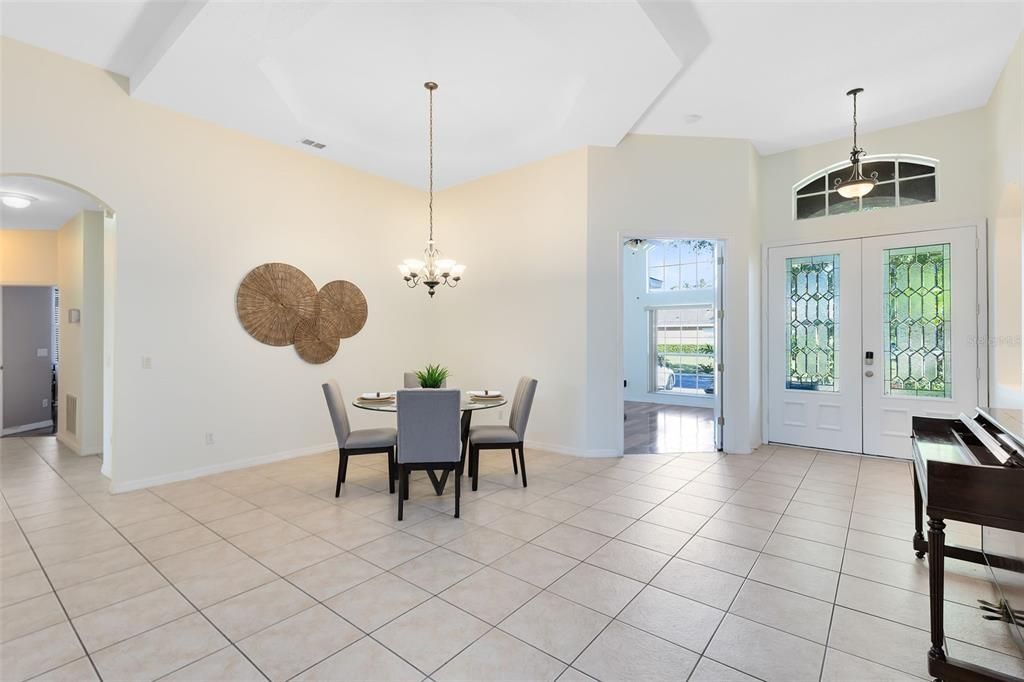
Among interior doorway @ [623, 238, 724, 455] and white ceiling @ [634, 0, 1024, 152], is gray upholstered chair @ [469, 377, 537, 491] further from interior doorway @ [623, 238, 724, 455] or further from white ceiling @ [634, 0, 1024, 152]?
interior doorway @ [623, 238, 724, 455]

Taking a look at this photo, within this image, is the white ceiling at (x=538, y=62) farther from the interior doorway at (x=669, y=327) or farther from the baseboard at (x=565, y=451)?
the interior doorway at (x=669, y=327)

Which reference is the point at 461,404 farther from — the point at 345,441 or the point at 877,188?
the point at 877,188

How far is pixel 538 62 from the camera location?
371 cm

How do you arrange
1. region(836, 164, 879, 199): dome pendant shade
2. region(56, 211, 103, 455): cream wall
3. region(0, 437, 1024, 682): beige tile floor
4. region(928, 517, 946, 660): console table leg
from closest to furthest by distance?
region(928, 517, 946, 660): console table leg < region(0, 437, 1024, 682): beige tile floor < region(836, 164, 879, 199): dome pendant shade < region(56, 211, 103, 455): cream wall

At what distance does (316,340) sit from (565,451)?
295cm

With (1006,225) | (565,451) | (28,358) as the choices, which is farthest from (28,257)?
(1006,225)

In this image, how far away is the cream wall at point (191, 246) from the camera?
3.61m

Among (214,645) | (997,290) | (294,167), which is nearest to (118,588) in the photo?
(214,645)

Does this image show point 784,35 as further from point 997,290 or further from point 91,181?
point 91,181

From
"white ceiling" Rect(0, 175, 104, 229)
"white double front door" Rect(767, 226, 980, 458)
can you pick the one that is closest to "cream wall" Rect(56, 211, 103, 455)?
"white ceiling" Rect(0, 175, 104, 229)

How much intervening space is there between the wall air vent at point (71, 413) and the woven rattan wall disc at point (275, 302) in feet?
8.27

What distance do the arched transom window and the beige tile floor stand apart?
2873 millimetres

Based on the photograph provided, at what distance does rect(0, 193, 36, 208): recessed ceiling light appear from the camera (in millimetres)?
4914

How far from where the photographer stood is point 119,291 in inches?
153
